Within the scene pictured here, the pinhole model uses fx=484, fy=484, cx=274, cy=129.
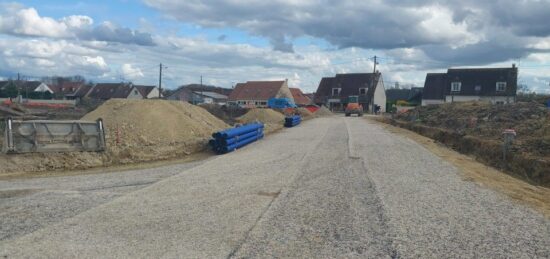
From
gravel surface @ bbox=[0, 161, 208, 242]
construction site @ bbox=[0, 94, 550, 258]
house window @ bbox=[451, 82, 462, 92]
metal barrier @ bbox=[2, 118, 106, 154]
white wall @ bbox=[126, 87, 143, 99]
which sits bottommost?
gravel surface @ bbox=[0, 161, 208, 242]

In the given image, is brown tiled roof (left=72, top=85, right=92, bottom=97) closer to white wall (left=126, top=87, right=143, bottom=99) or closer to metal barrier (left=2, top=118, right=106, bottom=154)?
white wall (left=126, top=87, right=143, bottom=99)

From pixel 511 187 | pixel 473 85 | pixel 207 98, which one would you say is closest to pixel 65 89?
pixel 207 98

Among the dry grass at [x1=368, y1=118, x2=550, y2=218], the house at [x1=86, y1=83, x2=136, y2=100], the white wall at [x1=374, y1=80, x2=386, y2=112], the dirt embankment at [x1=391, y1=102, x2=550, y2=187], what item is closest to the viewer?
the dry grass at [x1=368, y1=118, x2=550, y2=218]

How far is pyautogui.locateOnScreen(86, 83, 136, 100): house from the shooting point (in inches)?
4163

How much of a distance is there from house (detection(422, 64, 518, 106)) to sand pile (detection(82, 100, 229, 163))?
165 ft

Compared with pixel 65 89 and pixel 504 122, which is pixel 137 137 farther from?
pixel 65 89

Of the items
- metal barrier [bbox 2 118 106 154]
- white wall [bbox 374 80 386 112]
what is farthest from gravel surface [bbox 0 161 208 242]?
white wall [bbox 374 80 386 112]

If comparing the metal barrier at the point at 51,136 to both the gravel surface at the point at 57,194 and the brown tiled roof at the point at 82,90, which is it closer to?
the gravel surface at the point at 57,194

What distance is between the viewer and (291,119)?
40.6 m

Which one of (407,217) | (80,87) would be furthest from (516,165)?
(80,87)

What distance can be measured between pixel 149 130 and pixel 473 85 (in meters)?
57.2

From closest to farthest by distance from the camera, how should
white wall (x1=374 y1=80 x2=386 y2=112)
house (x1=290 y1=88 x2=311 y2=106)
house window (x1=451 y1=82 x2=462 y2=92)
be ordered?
house window (x1=451 y1=82 x2=462 y2=92), white wall (x1=374 y1=80 x2=386 y2=112), house (x1=290 y1=88 x2=311 y2=106)

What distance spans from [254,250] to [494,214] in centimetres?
475

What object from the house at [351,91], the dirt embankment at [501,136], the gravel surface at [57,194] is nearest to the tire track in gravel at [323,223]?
the gravel surface at [57,194]
